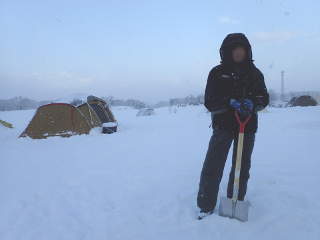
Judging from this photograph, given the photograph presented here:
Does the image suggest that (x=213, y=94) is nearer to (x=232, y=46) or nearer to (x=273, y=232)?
(x=232, y=46)

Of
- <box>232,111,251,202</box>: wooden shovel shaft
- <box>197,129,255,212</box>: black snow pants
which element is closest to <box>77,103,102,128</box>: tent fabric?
<box>197,129,255,212</box>: black snow pants

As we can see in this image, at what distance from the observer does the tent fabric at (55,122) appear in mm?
10461

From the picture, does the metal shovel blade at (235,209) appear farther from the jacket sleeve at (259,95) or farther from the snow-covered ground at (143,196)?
the jacket sleeve at (259,95)

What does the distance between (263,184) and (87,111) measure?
8717 mm

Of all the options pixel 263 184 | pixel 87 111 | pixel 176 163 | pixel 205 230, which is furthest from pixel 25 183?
pixel 87 111

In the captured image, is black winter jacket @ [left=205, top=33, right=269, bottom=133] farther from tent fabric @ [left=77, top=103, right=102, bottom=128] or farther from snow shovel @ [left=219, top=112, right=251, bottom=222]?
tent fabric @ [left=77, top=103, right=102, bottom=128]

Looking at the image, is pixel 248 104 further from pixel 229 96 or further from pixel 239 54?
pixel 239 54

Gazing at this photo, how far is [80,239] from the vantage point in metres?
2.84

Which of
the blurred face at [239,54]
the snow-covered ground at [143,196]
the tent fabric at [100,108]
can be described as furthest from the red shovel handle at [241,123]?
the tent fabric at [100,108]

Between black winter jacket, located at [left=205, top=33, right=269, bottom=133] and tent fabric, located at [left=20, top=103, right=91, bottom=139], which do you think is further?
tent fabric, located at [left=20, top=103, right=91, bottom=139]

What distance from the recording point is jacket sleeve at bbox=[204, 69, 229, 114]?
9.46 feet

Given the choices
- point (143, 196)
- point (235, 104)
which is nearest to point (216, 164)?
point (235, 104)

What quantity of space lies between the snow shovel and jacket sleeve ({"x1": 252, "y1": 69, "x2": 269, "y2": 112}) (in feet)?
0.59

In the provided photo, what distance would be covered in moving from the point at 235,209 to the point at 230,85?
129 cm
